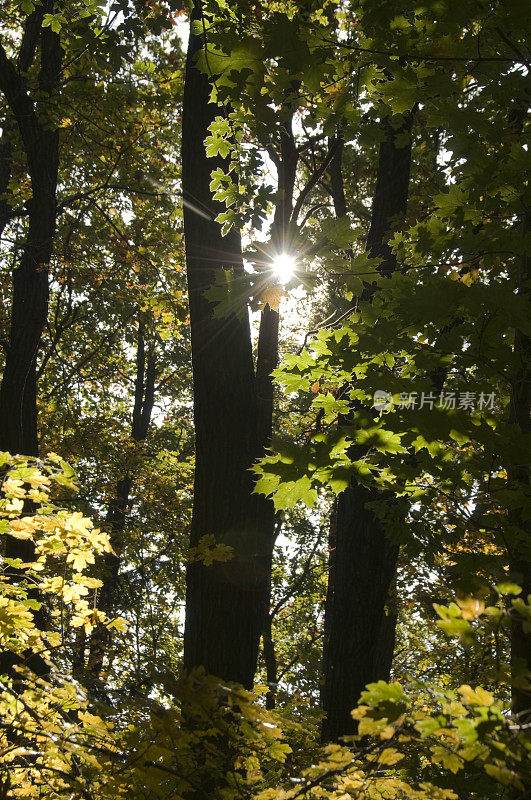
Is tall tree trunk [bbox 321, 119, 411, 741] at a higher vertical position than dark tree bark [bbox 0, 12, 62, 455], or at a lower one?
lower

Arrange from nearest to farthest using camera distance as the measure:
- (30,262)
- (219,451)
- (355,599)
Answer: (219,451)
(355,599)
(30,262)

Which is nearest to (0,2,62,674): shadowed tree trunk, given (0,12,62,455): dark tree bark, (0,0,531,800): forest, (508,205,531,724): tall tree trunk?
(0,12,62,455): dark tree bark

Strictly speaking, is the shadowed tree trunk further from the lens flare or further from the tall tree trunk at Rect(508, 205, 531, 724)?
the tall tree trunk at Rect(508, 205, 531, 724)

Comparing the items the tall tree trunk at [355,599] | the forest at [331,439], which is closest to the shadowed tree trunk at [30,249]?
the forest at [331,439]

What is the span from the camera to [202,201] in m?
3.90

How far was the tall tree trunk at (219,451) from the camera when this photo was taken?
3.40 metres

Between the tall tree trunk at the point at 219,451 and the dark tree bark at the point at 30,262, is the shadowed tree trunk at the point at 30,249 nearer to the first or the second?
the dark tree bark at the point at 30,262

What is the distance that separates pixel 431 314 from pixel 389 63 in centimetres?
132

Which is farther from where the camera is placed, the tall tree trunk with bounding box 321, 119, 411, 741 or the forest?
the tall tree trunk with bounding box 321, 119, 411, 741

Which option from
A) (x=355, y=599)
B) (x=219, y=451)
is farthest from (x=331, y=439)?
(x=355, y=599)

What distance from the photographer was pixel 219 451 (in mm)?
3668

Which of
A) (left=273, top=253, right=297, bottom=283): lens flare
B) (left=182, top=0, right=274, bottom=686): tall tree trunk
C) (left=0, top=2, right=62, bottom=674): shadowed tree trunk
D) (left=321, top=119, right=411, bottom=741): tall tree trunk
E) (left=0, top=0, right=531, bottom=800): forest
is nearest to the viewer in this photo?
(left=0, top=0, right=531, bottom=800): forest

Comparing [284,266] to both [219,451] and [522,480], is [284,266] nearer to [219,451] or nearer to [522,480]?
[219,451]

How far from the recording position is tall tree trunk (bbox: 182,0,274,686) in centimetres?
340
